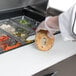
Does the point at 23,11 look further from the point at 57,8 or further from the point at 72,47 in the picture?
the point at 72,47

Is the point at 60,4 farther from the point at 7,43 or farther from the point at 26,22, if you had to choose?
the point at 7,43

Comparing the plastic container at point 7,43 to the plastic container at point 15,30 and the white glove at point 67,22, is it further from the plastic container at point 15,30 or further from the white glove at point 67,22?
the white glove at point 67,22

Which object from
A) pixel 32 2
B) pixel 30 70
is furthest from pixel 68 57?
pixel 32 2

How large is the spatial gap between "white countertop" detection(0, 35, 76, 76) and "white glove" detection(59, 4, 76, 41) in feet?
0.74

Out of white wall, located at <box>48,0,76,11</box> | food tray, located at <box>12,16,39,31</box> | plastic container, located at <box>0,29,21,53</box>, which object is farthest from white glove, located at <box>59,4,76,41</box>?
white wall, located at <box>48,0,76,11</box>

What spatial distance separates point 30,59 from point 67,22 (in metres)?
0.32

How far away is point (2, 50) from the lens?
3.18ft

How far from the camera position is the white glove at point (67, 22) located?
77 centimetres

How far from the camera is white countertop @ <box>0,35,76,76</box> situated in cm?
86

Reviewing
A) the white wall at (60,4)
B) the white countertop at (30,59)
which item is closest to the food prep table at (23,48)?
the white countertop at (30,59)

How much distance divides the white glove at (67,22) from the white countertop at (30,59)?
8.8 inches

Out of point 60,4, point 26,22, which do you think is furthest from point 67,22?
point 60,4

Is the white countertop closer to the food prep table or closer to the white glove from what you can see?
the food prep table

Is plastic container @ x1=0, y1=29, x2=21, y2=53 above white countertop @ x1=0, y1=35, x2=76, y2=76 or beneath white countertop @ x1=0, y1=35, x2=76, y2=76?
above
